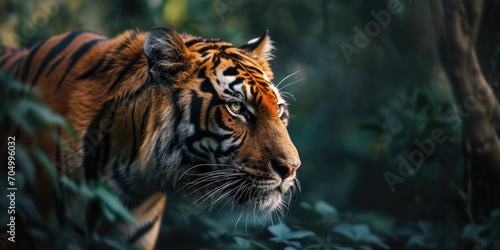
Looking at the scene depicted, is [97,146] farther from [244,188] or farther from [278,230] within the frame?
[278,230]

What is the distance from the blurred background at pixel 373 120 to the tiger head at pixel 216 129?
96 cm

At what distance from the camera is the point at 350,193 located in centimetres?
449

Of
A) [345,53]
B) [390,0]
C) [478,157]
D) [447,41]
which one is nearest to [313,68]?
[345,53]

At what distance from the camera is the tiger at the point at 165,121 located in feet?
9.89

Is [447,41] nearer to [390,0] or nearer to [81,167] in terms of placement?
[390,0]

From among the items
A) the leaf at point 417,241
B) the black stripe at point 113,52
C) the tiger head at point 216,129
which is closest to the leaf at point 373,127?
the leaf at point 417,241

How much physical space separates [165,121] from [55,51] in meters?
0.72

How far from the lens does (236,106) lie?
3.05m

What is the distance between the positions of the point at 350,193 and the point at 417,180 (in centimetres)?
44

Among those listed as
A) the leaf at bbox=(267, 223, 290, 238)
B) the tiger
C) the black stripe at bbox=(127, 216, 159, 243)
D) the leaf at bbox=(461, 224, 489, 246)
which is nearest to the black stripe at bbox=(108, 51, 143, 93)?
the tiger

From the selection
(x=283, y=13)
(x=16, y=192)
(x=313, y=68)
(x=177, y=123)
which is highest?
(x=283, y=13)

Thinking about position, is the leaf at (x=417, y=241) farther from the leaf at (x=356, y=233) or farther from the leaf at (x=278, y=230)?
the leaf at (x=278, y=230)

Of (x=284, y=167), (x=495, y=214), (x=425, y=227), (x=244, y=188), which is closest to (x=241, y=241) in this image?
(x=244, y=188)

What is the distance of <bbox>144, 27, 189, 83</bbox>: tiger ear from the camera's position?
118 inches
